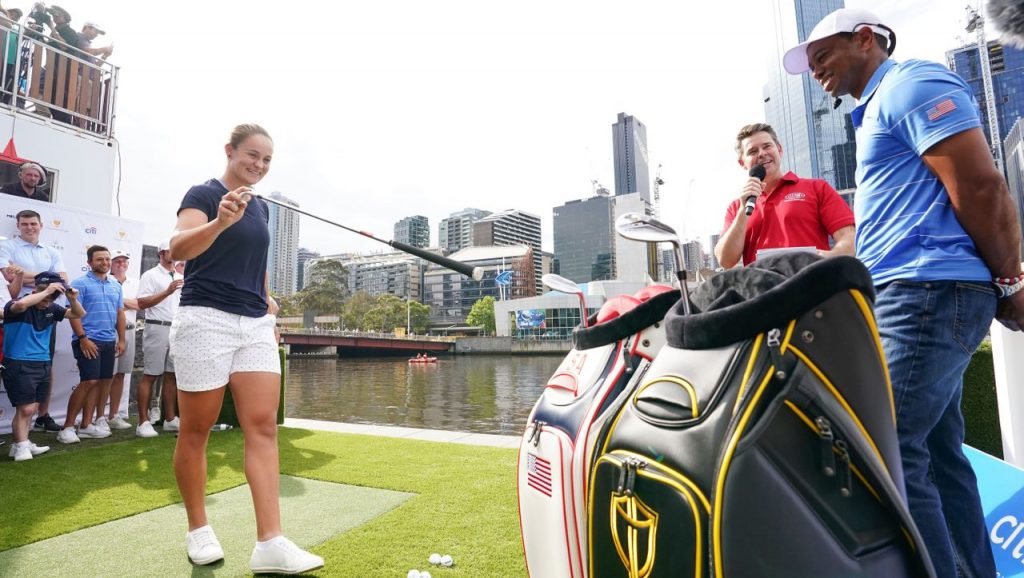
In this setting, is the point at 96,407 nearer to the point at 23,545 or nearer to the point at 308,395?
the point at 23,545

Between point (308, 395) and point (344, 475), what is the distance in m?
16.0

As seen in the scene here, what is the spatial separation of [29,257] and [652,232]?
6.41m

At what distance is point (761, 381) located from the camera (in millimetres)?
975

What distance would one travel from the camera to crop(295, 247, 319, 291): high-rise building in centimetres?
16409

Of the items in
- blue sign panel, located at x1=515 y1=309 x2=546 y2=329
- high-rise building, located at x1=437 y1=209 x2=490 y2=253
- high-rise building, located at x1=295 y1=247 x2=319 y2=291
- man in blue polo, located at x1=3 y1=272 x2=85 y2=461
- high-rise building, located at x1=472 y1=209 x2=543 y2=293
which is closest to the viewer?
man in blue polo, located at x1=3 y1=272 x2=85 y2=461

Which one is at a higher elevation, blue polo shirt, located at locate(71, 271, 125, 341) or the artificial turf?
blue polo shirt, located at locate(71, 271, 125, 341)

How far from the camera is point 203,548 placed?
7.68 feet

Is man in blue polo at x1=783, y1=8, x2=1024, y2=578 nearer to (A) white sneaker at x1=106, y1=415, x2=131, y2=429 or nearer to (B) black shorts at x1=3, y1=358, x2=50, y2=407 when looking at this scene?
(B) black shorts at x1=3, y1=358, x2=50, y2=407

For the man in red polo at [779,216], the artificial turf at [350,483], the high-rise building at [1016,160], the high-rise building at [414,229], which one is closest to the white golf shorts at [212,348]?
the artificial turf at [350,483]

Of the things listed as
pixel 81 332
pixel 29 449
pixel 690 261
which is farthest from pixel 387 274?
pixel 690 261

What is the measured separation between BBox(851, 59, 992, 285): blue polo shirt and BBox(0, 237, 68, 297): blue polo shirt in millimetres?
6667

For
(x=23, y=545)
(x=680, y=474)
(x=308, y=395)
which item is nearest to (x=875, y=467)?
(x=680, y=474)

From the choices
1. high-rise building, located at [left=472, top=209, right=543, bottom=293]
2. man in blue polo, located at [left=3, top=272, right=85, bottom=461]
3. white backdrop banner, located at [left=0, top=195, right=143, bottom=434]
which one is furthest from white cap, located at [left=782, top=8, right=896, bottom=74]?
high-rise building, located at [left=472, top=209, right=543, bottom=293]

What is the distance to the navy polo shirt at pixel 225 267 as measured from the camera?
7.59ft
